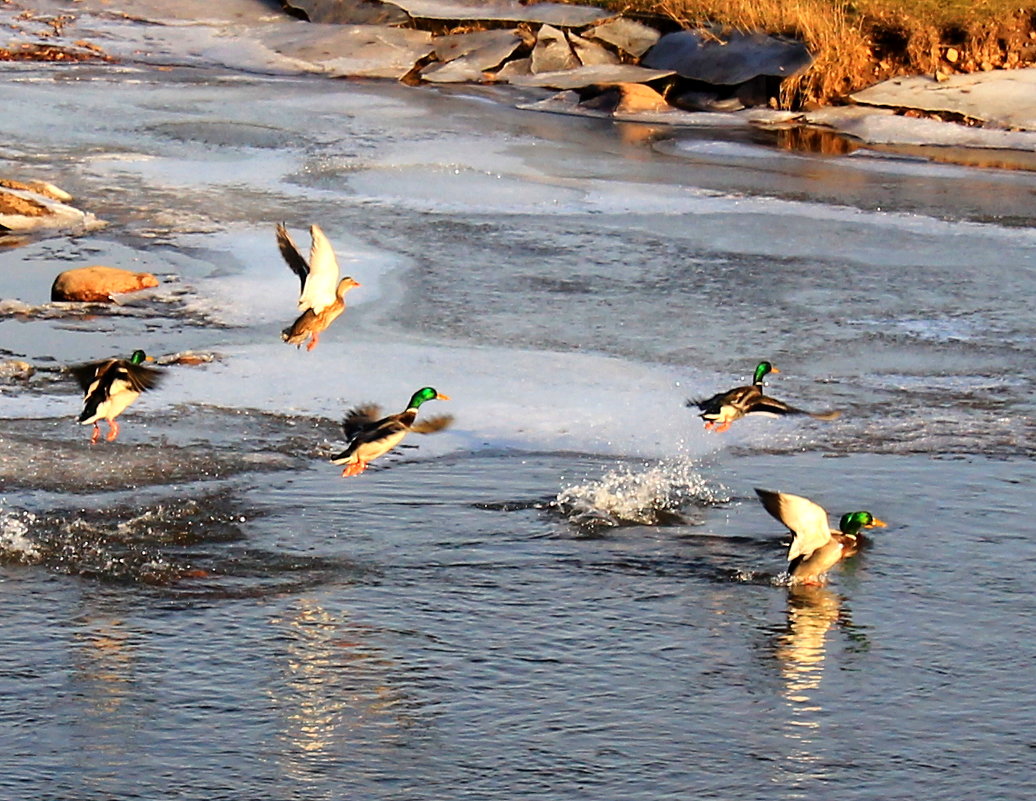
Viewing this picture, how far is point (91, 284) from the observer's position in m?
11.2

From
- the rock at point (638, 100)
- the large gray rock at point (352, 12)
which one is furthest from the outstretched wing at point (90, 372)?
the large gray rock at point (352, 12)

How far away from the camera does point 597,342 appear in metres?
10.7

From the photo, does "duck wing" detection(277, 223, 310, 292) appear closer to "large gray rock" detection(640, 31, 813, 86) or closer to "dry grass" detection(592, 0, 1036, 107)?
"large gray rock" detection(640, 31, 813, 86)

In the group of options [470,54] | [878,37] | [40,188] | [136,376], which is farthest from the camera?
[470,54]

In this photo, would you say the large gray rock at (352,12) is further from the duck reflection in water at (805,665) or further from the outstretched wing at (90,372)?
the duck reflection in water at (805,665)

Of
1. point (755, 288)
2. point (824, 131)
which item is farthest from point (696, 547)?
point (824, 131)

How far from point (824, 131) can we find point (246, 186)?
7469 millimetres

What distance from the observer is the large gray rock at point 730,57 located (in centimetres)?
2017

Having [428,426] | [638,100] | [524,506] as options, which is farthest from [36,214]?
[638,100]

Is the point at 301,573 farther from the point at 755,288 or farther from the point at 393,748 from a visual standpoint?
the point at 755,288

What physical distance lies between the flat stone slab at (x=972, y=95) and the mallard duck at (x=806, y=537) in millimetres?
13217

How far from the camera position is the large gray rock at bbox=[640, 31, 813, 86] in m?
20.2

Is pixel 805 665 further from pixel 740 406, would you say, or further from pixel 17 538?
pixel 17 538

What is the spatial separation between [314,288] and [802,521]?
10.3ft
